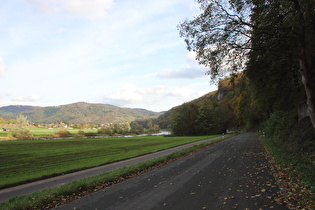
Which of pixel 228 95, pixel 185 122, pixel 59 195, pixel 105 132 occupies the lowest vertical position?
pixel 105 132

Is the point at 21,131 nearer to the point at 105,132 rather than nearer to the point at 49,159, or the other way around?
the point at 105,132

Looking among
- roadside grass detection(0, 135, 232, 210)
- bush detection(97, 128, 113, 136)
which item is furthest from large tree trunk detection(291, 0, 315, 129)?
bush detection(97, 128, 113, 136)

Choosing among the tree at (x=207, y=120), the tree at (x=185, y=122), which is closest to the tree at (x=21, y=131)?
the tree at (x=185, y=122)

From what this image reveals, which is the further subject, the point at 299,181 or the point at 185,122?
the point at 185,122

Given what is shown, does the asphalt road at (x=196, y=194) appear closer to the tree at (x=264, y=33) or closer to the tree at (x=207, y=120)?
the tree at (x=264, y=33)

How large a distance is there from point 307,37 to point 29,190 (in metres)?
18.9

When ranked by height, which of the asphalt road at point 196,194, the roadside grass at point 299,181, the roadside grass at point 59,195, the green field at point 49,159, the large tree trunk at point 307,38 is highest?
the large tree trunk at point 307,38

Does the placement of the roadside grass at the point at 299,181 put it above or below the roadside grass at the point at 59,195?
above

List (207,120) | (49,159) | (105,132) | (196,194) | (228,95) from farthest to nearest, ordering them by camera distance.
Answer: (105,132), (207,120), (228,95), (49,159), (196,194)

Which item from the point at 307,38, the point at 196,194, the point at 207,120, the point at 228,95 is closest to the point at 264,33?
the point at 307,38

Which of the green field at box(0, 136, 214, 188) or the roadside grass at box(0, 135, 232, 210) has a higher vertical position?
the roadside grass at box(0, 135, 232, 210)

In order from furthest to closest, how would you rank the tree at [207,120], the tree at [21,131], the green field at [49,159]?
the tree at [207,120] → the tree at [21,131] → the green field at [49,159]

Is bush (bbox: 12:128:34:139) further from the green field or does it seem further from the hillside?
the hillside

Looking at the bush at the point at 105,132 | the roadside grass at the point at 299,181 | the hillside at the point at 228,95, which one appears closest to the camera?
the roadside grass at the point at 299,181
